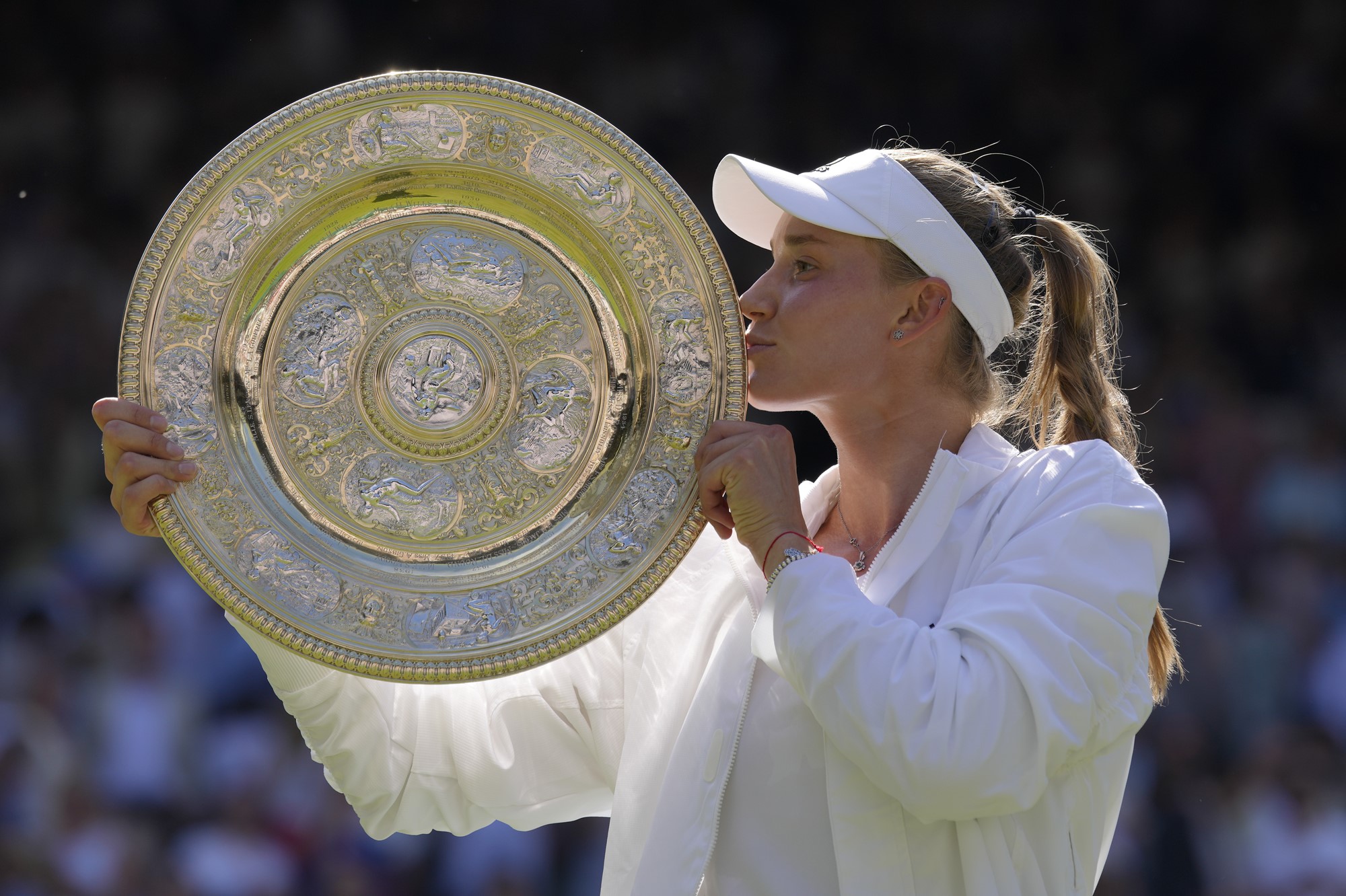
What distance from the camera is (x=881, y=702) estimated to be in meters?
1.53

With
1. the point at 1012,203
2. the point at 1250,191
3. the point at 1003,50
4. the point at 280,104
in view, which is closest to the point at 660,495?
the point at 1012,203

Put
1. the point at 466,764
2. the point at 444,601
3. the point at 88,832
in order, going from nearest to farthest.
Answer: the point at 444,601
the point at 466,764
the point at 88,832

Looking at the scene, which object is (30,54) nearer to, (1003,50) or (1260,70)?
(1003,50)

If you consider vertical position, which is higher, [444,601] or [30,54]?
[30,54]

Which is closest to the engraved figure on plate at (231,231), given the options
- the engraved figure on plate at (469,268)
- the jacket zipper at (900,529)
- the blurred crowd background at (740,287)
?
the engraved figure on plate at (469,268)

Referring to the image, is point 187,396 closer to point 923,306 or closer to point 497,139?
point 497,139

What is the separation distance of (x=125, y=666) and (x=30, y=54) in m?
2.86

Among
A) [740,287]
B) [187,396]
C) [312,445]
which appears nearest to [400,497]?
[312,445]

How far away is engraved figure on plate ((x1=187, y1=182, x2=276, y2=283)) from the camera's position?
1.72m

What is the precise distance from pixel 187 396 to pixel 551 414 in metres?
0.48

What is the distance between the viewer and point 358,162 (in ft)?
5.82

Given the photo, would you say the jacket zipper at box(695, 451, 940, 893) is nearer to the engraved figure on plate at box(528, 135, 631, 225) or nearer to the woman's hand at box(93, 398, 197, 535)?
the engraved figure on plate at box(528, 135, 631, 225)

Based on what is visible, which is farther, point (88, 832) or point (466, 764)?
point (88, 832)

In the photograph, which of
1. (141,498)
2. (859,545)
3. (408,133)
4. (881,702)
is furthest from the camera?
(859,545)
